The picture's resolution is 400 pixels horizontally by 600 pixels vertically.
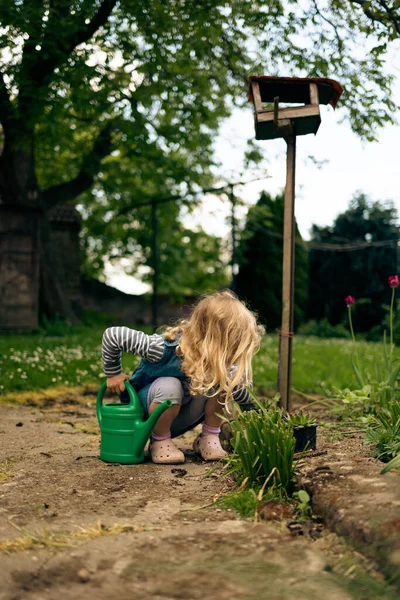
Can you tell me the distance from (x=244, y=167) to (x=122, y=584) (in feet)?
35.8

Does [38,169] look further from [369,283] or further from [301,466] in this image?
[301,466]

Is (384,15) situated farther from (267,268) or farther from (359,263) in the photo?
(359,263)

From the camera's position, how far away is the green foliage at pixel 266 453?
2887mm

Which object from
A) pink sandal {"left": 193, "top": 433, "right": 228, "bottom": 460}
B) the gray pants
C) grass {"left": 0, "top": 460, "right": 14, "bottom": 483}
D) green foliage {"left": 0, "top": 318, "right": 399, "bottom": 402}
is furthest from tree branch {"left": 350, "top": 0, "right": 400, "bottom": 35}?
grass {"left": 0, "top": 460, "right": 14, "bottom": 483}

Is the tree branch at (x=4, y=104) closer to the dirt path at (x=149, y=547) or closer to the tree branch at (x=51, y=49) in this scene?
the tree branch at (x=51, y=49)

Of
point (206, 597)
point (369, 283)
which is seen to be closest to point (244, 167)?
point (369, 283)

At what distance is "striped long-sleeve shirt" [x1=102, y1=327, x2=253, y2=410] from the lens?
139 inches

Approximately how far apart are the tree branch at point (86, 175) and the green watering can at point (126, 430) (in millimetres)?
8605

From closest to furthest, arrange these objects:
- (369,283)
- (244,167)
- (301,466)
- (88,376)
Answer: (301,466) < (88,376) < (244,167) < (369,283)

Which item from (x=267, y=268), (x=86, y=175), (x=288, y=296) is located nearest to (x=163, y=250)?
(x=267, y=268)

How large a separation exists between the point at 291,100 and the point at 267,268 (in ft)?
43.1

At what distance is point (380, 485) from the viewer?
258 cm

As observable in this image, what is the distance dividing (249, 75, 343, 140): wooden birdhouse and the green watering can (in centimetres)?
199

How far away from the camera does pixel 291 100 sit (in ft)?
15.8
